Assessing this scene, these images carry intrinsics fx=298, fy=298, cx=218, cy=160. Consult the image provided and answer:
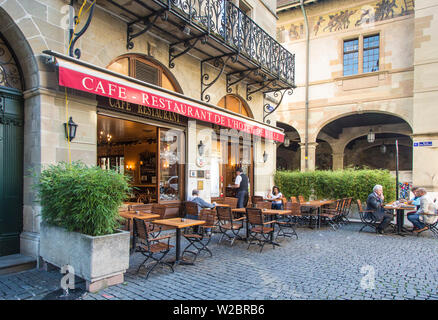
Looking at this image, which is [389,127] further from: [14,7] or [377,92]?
[14,7]

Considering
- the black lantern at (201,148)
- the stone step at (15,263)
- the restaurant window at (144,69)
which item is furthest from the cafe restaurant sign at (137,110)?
the stone step at (15,263)

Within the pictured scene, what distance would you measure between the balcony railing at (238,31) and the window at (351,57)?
594 centimetres

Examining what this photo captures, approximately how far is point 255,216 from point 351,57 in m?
13.9

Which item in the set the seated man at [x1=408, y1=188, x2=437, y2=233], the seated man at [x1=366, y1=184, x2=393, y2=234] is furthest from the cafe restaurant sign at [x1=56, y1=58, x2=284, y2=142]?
the seated man at [x1=408, y1=188, x2=437, y2=233]

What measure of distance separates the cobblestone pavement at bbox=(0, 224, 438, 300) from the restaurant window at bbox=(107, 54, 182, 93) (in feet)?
14.4

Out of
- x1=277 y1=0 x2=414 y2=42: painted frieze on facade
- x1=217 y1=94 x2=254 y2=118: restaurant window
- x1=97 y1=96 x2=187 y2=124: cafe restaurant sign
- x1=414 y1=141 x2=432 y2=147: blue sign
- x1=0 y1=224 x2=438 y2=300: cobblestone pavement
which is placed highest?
x1=277 y1=0 x2=414 y2=42: painted frieze on facade

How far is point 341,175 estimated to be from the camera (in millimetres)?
11852

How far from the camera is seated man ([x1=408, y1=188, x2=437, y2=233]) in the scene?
808 cm

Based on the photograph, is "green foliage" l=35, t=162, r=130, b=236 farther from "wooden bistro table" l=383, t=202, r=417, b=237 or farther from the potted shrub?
"wooden bistro table" l=383, t=202, r=417, b=237

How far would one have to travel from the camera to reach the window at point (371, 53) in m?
16.1

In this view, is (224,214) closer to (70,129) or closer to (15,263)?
(70,129)

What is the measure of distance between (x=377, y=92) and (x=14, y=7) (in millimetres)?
15906

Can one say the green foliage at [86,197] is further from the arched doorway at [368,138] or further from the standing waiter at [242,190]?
the arched doorway at [368,138]

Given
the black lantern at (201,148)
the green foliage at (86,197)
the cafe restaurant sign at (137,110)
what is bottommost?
the green foliage at (86,197)
